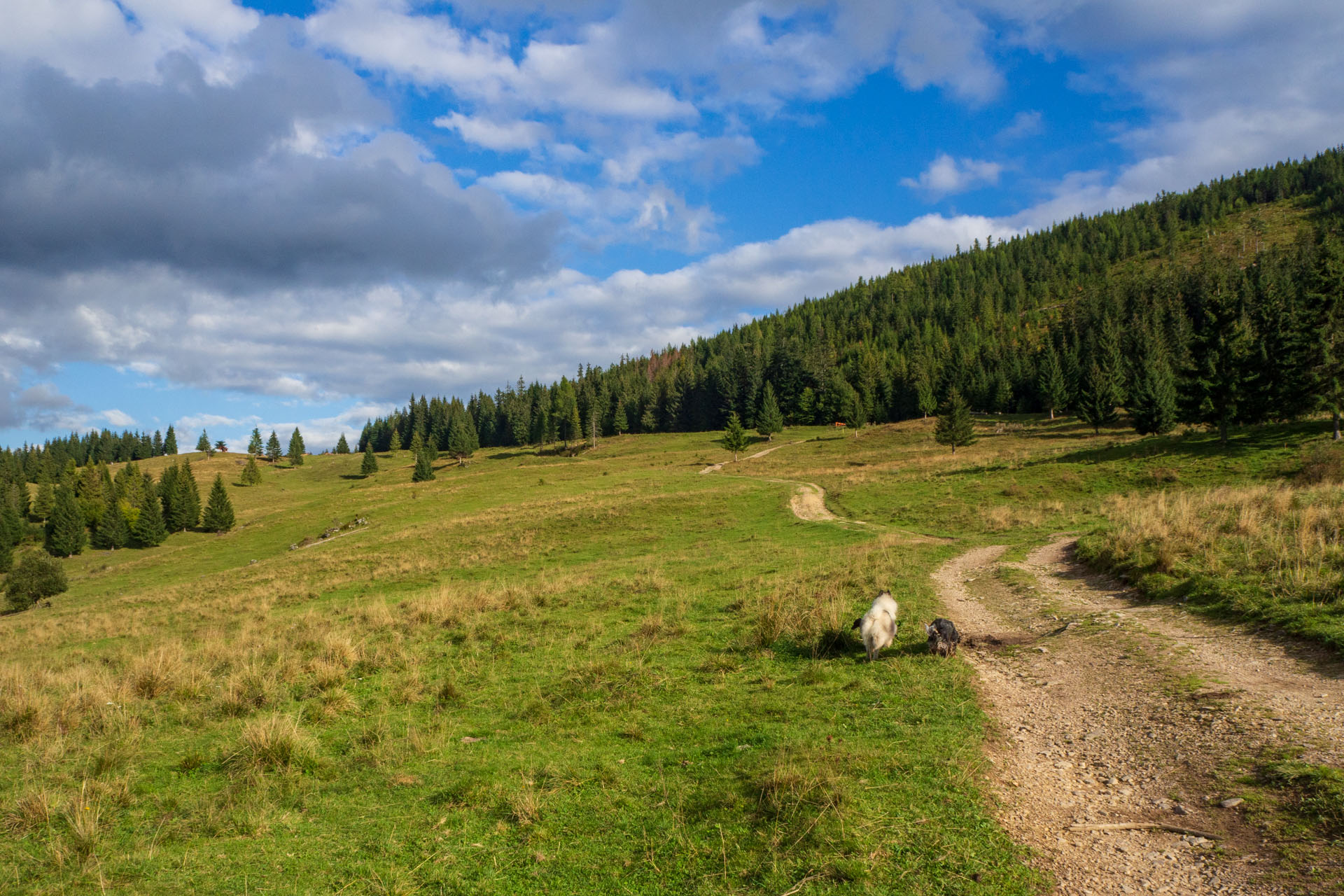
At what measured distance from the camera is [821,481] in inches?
2206

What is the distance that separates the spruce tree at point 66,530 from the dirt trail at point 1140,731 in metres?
112

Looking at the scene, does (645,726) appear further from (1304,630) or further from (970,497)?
(970,497)

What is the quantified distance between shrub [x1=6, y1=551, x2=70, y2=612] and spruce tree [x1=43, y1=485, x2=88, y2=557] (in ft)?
140

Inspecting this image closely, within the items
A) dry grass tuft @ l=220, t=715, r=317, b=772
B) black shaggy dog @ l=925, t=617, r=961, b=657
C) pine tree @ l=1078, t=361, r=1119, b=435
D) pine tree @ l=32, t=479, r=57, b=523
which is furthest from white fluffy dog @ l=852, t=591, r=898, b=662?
pine tree @ l=32, t=479, r=57, b=523

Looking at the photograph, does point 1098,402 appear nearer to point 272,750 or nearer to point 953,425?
Answer: point 953,425

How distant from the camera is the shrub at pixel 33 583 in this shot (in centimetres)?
4581

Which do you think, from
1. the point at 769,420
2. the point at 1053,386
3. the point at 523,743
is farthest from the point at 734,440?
the point at 523,743

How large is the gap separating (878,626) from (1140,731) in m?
4.37

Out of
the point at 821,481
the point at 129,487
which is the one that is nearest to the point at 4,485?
the point at 129,487

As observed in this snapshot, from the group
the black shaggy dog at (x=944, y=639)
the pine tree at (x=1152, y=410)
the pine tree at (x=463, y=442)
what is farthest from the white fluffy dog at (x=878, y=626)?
the pine tree at (x=463, y=442)

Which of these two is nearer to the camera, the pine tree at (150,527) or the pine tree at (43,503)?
the pine tree at (150,527)

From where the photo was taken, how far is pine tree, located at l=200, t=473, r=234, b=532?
83812 mm

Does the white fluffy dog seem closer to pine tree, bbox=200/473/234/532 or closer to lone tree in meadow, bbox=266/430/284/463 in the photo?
pine tree, bbox=200/473/234/532

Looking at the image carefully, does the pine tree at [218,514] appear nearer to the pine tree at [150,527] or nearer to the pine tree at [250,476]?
the pine tree at [150,527]
